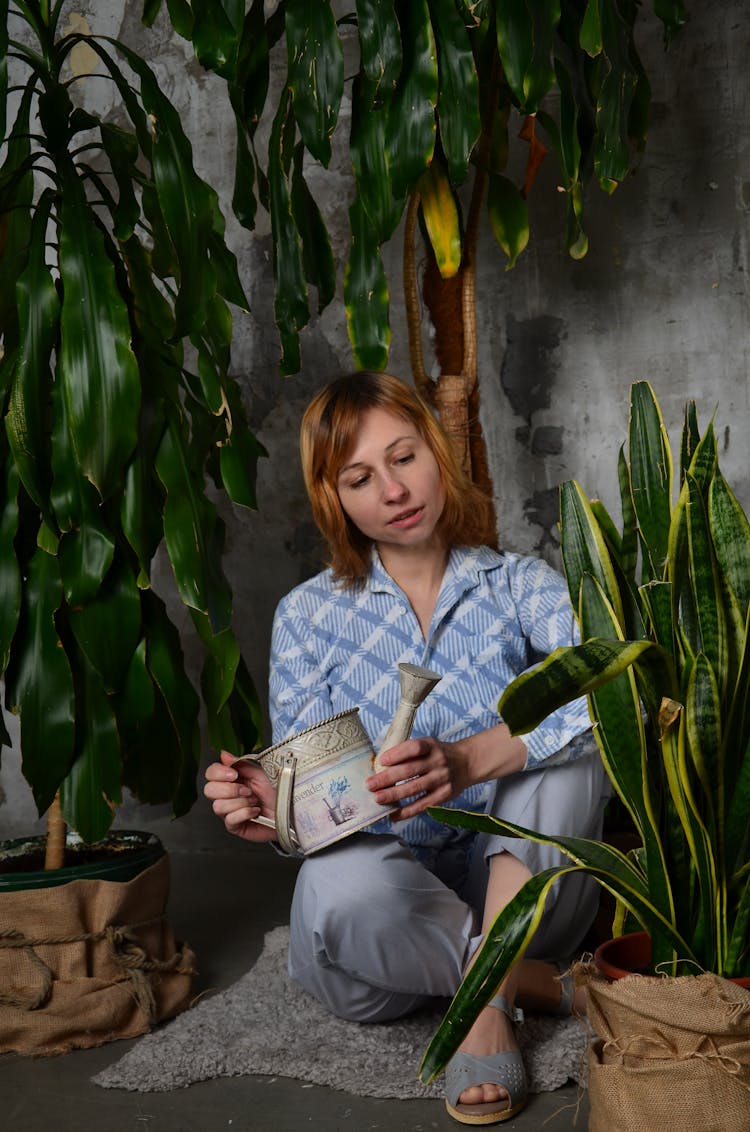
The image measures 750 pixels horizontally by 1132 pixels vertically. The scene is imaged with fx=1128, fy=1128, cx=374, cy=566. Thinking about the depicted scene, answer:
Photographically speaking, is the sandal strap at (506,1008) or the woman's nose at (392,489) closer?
the sandal strap at (506,1008)

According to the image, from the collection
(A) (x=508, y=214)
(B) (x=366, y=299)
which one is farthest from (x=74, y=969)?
(A) (x=508, y=214)

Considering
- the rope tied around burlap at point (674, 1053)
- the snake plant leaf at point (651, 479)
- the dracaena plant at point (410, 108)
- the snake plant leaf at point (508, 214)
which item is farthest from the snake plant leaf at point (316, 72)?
the rope tied around burlap at point (674, 1053)

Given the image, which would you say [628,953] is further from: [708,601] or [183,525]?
[183,525]

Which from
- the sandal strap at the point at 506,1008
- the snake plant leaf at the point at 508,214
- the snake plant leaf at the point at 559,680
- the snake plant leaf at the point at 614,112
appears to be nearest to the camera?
the snake plant leaf at the point at 559,680

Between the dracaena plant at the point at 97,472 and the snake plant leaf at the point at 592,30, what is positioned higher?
the snake plant leaf at the point at 592,30

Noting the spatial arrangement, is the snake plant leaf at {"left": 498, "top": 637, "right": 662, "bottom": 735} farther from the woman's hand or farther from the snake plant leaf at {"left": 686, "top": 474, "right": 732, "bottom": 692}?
the woman's hand

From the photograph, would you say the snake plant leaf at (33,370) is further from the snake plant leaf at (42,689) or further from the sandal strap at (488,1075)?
the sandal strap at (488,1075)

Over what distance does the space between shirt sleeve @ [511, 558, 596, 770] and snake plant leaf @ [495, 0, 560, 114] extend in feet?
2.42

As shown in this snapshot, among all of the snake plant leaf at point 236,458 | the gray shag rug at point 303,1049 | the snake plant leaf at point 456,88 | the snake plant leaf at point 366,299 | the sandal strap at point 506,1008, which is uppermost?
the snake plant leaf at point 456,88

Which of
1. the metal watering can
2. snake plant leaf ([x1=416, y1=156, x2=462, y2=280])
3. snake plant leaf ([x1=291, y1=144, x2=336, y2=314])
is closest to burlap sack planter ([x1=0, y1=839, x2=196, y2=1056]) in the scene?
the metal watering can

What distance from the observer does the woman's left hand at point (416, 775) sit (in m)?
1.34

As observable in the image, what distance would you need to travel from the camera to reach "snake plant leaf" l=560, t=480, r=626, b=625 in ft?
3.72

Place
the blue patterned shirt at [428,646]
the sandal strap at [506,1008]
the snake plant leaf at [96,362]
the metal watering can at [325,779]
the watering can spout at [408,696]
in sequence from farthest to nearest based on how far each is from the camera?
the blue patterned shirt at [428,646] → the snake plant leaf at [96,362] → the sandal strap at [506,1008] → the metal watering can at [325,779] → the watering can spout at [408,696]

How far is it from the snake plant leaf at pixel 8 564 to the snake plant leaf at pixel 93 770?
134mm
